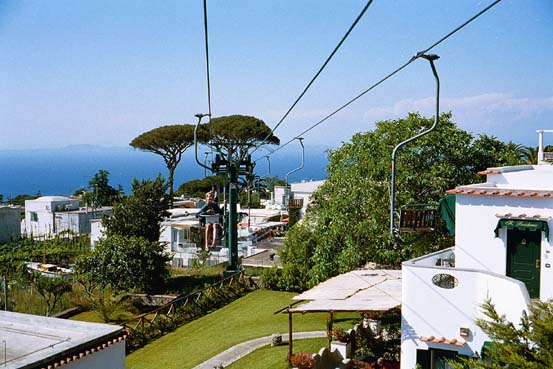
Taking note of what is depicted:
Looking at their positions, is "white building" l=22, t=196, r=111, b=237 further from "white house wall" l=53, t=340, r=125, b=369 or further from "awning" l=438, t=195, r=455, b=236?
"awning" l=438, t=195, r=455, b=236

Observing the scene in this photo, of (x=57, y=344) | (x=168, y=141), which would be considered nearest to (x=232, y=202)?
(x=57, y=344)

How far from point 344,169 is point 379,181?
64.3 inches

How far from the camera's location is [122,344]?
11344 millimetres

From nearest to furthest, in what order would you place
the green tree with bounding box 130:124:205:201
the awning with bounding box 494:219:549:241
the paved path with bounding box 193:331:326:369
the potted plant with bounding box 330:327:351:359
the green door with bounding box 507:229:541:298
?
the awning with bounding box 494:219:549:241 < the green door with bounding box 507:229:541:298 < the potted plant with bounding box 330:327:351:359 < the paved path with bounding box 193:331:326:369 < the green tree with bounding box 130:124:205:201

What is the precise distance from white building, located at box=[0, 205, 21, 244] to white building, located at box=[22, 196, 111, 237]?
1278 mm

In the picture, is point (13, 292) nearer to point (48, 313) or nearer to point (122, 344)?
point (48, 313)

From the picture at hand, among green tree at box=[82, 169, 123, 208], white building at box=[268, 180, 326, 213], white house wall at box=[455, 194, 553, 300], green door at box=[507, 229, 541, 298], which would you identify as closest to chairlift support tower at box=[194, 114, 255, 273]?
white house wall at box=[455, 194, 553, 300]

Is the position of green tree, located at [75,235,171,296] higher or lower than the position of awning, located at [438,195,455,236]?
lower

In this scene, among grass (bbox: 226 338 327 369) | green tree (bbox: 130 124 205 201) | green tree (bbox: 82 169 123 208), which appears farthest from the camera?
green tree (bbox: 130 124 205 201)

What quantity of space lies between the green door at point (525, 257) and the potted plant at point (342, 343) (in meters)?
4.24

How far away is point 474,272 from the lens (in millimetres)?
11203

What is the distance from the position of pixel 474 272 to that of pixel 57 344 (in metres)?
7.99

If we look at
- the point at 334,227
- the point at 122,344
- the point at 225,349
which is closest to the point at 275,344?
the point at 225,349

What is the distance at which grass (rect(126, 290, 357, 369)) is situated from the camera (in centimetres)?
1697
